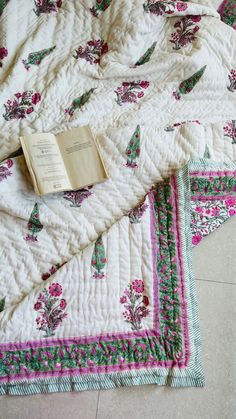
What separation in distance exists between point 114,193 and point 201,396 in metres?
0.57

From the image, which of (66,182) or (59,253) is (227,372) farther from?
(66,182)

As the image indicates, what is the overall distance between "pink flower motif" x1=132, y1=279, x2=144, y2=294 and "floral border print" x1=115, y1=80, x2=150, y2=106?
1.90 ft

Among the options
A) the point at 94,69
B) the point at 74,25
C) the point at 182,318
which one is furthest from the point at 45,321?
the point at 74,25

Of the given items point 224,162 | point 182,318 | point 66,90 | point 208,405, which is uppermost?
point 66,90

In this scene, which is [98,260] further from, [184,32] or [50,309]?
[184,32]

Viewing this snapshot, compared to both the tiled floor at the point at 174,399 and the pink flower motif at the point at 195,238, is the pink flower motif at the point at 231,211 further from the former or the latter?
the tiled floor at the point at 174,399

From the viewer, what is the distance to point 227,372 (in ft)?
3.62

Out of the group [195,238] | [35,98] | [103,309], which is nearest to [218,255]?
[195,238]

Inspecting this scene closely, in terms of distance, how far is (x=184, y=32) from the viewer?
141cm

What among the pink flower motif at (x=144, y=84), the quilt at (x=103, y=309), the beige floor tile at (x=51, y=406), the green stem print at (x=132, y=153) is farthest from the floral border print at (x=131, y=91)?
the beige floor tile at (x=51, y=406)

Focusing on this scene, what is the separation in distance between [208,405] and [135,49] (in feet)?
3.55

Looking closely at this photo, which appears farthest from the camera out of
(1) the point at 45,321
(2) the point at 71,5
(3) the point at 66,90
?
(2) the point at 71,5

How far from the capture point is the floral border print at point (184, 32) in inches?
55.2

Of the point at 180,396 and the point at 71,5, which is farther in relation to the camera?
the point at 71,5
